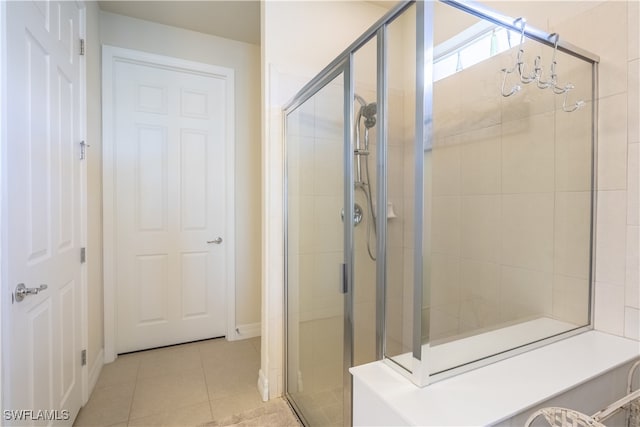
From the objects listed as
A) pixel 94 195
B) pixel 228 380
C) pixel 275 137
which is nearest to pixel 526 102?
pixel 275 137

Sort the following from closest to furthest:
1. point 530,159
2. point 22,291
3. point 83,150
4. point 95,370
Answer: point 22,291 → point 530,159 → point 83,150 → point 95,370

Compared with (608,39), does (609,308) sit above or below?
below

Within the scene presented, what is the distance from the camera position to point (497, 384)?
2.94ft

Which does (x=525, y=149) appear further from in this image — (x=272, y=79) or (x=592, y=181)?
(x=272, y=79)

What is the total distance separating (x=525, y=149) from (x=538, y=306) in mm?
687

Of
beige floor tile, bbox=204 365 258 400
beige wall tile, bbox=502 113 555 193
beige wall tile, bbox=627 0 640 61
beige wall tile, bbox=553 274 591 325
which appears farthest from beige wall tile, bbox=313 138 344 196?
beige floor tile, bbox=204 365 258 400

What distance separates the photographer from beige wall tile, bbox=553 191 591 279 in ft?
4.27

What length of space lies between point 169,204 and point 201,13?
1.52 meters

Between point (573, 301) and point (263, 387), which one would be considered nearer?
point (573, 301)

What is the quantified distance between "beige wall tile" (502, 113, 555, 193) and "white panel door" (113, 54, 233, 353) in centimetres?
222

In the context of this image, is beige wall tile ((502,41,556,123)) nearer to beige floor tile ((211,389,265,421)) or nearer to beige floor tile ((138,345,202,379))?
beige floor tile ((211,389,265,421))

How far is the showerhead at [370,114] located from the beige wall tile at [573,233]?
2.82ft

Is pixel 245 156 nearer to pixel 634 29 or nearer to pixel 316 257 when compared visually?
pixel 316 257

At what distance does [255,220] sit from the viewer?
9.40 ft
